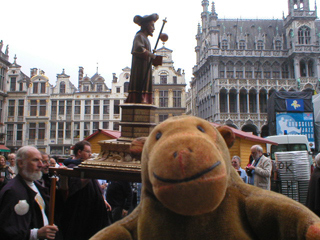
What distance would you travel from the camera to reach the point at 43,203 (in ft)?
9.45

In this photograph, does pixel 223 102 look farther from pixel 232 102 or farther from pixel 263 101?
pixel 263 101

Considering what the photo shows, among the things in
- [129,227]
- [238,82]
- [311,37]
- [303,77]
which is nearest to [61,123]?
[238,82]

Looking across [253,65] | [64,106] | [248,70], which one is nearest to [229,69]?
[248,70]

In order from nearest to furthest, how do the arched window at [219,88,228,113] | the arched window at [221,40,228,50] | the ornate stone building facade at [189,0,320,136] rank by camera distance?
the ornate stone building facade at [189,0,320,136] → the arched window at [219,88,228,113] → the arched window at [221,40,228,50]

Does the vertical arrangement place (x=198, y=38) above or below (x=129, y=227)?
above

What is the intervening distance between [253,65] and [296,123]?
17.7 m

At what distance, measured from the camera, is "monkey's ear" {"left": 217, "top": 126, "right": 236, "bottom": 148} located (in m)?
1.57

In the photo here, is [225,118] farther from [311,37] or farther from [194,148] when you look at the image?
[194,148]

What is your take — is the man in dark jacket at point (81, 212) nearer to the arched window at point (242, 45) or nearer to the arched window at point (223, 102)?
the arched window at point (223, 102)

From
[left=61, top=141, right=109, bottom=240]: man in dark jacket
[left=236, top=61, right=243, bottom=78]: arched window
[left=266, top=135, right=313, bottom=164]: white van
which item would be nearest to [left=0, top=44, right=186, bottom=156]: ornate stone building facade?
[left=236, top=61, right=243, bottom=78]: arched window

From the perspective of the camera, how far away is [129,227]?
1.50 m

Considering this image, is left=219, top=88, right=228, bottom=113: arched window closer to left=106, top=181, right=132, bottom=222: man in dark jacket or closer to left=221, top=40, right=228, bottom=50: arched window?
left=221, top=40, right=228, bottom=50: arched window

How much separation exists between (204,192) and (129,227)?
54 cm

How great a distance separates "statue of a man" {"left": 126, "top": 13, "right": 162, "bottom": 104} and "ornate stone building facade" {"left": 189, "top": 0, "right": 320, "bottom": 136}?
27482 mm
